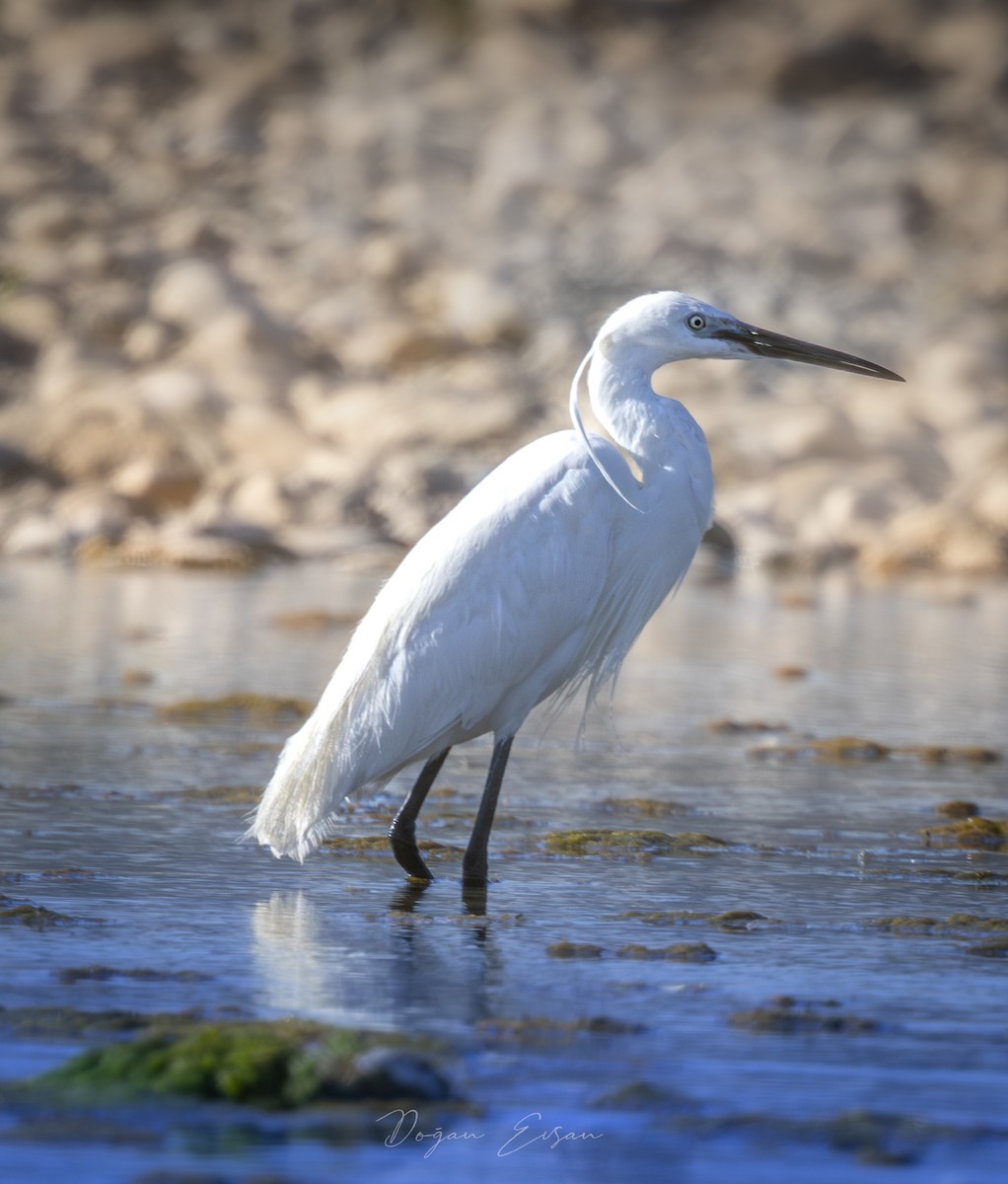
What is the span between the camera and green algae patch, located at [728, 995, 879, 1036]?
3.66m

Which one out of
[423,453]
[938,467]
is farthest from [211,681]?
[938,467]

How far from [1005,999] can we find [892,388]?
21.7m

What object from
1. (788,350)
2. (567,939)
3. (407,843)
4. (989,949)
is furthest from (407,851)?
(788,350)

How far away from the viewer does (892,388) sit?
→ 82.1 ft

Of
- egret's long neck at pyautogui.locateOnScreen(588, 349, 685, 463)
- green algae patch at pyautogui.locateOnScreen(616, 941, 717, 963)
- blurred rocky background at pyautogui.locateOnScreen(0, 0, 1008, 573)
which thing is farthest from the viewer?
blurred rocky background at pyautogui.locateOnScreen(0, 0, 1008, 573)

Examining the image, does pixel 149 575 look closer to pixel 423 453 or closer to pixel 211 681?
pixel 423 453

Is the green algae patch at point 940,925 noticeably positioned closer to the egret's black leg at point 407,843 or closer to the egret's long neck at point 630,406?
the egret's black leg at point 407,843

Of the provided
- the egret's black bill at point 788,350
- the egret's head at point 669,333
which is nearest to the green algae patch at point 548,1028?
the egret's head at point 669,333

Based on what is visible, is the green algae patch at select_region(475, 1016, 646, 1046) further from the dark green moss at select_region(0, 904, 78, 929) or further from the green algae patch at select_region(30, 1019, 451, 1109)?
the dark green moss at select_region(0, 904, 78, 929)

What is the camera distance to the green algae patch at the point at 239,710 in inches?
324

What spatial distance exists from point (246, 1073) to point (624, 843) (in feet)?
8.45

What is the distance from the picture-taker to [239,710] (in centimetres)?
840

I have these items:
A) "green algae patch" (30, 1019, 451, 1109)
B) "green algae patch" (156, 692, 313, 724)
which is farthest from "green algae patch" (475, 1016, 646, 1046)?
"green algae patch" (156, 692, 313, 724)

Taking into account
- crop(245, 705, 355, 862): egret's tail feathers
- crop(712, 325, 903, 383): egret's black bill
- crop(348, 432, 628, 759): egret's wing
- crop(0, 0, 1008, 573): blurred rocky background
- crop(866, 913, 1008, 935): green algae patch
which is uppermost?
crop(0, 0, 1008, 573): blurred rocky background
